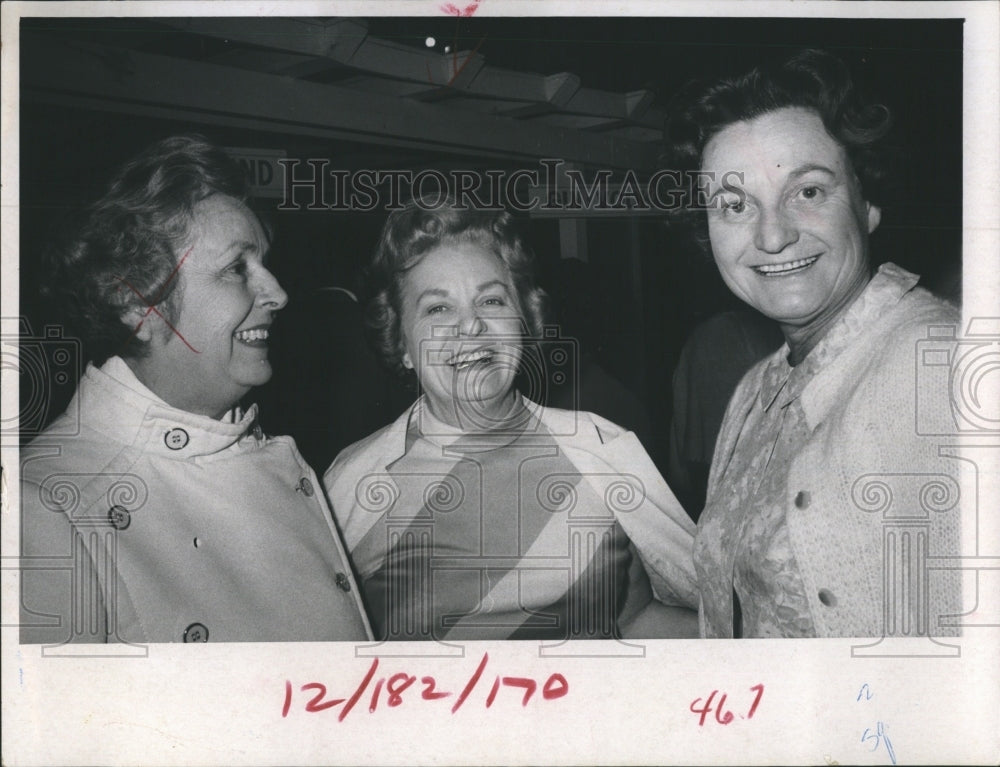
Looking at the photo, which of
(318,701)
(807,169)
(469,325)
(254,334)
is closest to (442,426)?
(469,325)

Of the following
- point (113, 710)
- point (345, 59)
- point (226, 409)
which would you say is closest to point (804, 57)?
point (345, 59)

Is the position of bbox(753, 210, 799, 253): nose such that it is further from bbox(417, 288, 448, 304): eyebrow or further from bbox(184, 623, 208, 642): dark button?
bbox(184, 623, 208, 642): dark button

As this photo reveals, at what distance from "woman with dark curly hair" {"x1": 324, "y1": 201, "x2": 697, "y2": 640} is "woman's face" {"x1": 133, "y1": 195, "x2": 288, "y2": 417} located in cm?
30

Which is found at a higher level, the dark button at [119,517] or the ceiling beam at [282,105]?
the ceiling beam at [282,105]

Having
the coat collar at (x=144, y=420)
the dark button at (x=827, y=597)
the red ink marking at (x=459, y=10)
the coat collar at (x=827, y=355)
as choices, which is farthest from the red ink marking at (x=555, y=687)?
the red ink marking at (x=459, y=10)

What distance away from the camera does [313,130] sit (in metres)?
2.69

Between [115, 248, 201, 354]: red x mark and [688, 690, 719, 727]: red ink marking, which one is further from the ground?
[115, 248, 201, 354]: red x mark

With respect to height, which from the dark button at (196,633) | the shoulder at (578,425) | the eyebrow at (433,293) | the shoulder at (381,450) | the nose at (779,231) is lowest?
the dark button at (196,633)

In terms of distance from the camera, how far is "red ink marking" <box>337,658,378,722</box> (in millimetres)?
2703

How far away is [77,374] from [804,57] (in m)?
2.05

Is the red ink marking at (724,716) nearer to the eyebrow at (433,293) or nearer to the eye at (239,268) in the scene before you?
the eyebrow at (433,293)

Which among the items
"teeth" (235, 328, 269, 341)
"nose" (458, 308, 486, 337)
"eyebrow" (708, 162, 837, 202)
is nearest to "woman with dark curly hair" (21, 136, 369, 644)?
"teeth" (235, 328, 269, 341)

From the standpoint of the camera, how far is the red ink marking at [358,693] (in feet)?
8.87

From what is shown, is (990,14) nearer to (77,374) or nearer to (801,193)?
(801,193)
